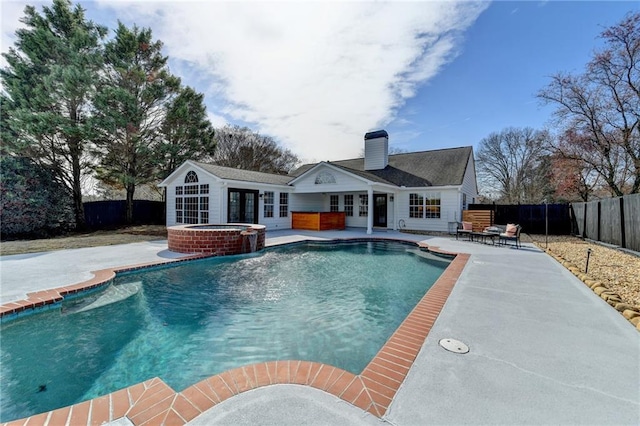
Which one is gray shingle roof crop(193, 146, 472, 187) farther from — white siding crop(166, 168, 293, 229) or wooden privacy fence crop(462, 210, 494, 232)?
wooden privacy fence crop(462, 210, 494, 232)

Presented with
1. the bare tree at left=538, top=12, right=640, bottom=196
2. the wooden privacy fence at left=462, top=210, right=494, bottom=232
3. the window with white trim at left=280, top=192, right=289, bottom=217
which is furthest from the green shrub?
the bare tree at left=538, top=12, right=640, bottom=196

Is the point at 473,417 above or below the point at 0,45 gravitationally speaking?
below

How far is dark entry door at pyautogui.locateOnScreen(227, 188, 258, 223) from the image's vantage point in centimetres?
1450

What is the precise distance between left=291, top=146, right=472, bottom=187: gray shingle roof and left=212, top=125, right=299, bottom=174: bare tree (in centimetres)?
1333

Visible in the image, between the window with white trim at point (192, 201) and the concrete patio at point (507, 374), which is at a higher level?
the window with white trim at point (192, 201)

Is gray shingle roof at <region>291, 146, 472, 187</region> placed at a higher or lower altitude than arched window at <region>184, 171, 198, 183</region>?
higher

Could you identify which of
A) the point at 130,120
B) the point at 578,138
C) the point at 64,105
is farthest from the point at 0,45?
the point at 578,138

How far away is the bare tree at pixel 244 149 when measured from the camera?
27969 mm

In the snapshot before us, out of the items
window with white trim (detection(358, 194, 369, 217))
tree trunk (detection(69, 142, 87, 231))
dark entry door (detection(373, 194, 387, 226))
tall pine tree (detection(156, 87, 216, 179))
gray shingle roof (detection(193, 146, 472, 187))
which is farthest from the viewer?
tall pine tree (detection(156, 87, 216, 179))

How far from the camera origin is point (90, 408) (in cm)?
200

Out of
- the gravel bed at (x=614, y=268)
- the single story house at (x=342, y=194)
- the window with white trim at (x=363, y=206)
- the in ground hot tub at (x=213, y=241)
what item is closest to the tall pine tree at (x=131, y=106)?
the single story house at (x=342, y=194)

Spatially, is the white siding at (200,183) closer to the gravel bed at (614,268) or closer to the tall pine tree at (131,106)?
the tall pine tree at (131,106)

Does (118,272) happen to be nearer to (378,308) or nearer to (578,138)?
(378,308)

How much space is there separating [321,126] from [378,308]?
17502 millimetres
